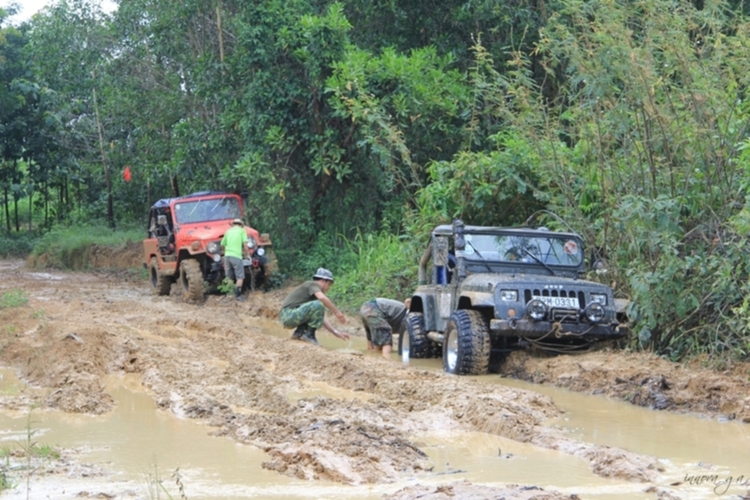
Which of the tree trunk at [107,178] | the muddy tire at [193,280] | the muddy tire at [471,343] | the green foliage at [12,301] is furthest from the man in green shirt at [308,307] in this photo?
the tree trunk at [107,178]

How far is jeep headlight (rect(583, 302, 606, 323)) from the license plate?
5.0 inches

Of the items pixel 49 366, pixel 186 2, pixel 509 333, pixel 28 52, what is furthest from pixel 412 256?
pixel 28 52

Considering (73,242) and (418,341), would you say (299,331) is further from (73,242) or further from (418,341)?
(73,242)

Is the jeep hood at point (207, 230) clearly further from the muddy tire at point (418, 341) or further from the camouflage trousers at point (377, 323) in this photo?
the muddy tire at point (418, 341)

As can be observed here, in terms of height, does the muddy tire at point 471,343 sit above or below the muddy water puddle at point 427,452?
above

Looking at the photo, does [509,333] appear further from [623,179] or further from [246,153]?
[246,153]

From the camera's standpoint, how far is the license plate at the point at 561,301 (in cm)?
1031

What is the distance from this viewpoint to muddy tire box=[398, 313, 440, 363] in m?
11.9

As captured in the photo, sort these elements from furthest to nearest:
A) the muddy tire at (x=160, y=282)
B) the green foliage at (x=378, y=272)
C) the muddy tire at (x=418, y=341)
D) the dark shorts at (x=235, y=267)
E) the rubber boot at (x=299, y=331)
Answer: the muddy tire at (x=160, y=282)
the dark shorts at (x=235, y=267)
the green foliage at (x=378, y=272)
the rubber boot at (x=299, y=331)
the muddy tire at (x=418, y=341)

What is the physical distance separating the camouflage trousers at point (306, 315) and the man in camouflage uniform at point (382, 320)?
0.53 meters

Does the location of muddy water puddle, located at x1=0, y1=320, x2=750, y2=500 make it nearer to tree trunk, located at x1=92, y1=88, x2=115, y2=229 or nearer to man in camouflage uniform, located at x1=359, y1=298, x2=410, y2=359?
man in camouflage uniform, located at x1=359, y1=298, x2=410, y2=359

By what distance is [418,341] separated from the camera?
1193 cm

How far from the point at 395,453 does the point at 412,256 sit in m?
9.74

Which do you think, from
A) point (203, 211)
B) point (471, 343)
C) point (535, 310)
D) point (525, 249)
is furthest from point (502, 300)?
point (203, 211)
